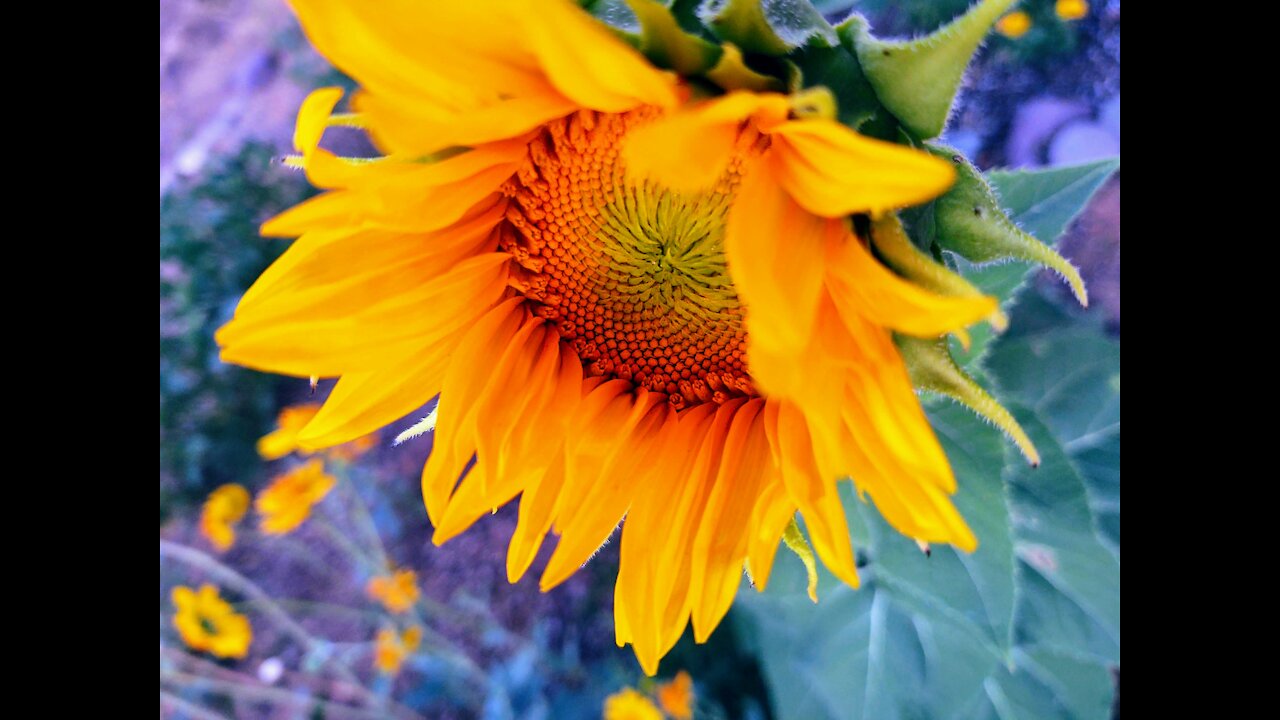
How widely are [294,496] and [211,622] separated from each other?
45 cm

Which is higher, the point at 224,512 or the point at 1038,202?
the point at 1038,202

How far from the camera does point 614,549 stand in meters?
1.56

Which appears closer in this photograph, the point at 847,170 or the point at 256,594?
the point at 847,170

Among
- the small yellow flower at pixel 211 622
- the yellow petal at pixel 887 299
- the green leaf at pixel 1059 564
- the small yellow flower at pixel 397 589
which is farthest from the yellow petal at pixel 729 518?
the small yellow flower at pixel 211 622

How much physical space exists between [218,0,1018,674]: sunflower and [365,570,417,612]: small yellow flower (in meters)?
1.25

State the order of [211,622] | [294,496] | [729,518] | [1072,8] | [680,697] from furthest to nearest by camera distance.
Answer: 1. [211,622]
2. [294,496]
3. [680,697]
4. [1072,8]
5. [729,518]

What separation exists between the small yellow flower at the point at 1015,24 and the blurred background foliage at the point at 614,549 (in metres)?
0.02

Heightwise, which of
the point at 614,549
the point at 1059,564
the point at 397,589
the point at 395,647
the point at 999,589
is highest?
the point at 999,589

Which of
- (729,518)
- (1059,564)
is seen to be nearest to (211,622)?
(729,518)

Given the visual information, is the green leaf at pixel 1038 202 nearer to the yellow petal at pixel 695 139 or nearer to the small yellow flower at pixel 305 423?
the yellow petal at pixel 695 139

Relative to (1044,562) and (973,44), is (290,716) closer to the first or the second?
(1044,562)

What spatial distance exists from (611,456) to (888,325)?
0.95ft

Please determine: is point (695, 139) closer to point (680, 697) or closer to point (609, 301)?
point (609, 301)

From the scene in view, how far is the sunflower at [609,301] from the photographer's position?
483 mm
